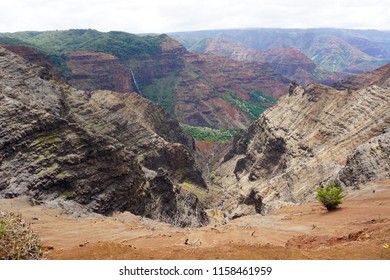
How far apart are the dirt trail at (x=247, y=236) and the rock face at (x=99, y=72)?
11525cm

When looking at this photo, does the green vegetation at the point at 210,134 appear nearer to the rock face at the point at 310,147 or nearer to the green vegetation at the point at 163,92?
the green vegetation at the point at 163,92

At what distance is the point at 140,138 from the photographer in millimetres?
59344

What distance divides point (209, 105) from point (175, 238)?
14025 centimetres

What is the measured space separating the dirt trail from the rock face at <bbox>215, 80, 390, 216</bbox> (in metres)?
5.19

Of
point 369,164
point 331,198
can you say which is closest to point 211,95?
point 369,164

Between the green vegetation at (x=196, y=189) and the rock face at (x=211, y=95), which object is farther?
the rock face at (x=211, y=95)

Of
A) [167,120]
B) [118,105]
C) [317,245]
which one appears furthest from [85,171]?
[167,120]

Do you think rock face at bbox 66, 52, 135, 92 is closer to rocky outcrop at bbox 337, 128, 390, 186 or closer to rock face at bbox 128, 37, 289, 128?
rock face at bbox 128, 37, 289, 128

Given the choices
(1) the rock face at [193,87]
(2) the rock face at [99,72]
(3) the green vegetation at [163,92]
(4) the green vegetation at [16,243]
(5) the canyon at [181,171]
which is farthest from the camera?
(3) the green vegetation at [163,92]

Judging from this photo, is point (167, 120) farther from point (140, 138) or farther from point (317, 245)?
point (317, 245)

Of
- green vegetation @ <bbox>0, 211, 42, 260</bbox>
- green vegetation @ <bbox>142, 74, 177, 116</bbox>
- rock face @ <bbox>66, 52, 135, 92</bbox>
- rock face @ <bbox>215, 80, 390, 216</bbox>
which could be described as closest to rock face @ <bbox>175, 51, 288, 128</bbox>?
green vegetation @ <bbox>142, 74, 177, 116</bbox>

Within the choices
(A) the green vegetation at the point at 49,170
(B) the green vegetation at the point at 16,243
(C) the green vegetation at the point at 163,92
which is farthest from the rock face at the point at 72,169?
(C) the green vegetation at the point at 163,92

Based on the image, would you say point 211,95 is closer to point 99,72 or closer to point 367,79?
point 99,72

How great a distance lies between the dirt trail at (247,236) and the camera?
1065 cm
